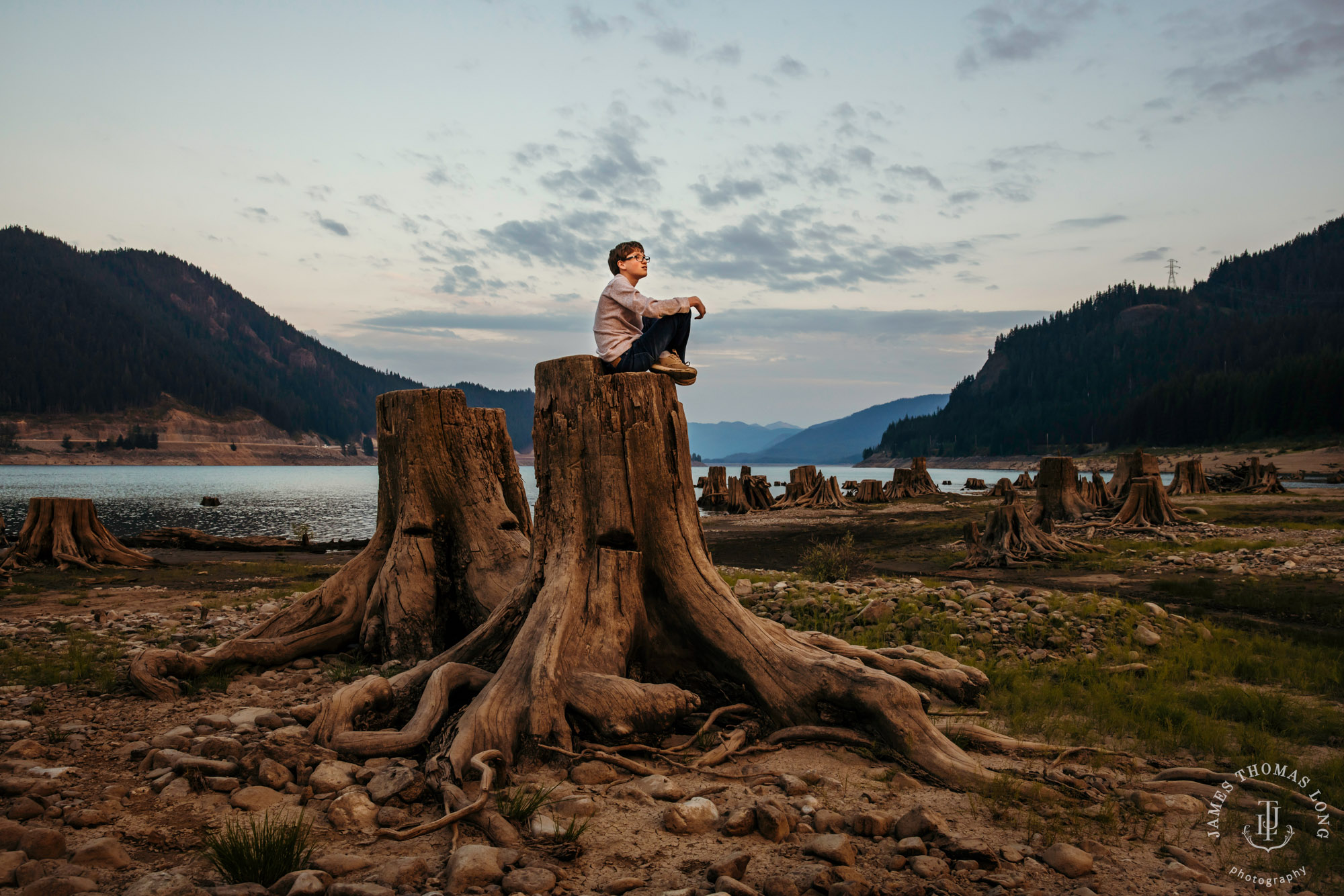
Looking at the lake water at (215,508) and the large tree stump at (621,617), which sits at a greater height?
the large tree stump at (621,617)

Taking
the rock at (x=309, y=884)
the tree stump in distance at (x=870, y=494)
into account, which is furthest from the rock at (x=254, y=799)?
the tree stump in distance at (x=870, y=494)

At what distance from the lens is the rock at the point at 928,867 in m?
3.07

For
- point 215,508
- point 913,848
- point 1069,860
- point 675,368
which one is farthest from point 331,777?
point 215,508

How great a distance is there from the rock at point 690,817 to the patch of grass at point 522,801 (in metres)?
0.63

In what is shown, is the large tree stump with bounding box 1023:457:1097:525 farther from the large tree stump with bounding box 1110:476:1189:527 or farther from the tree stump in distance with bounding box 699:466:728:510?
the tree stump in distance with bounding box 699:466:728:510

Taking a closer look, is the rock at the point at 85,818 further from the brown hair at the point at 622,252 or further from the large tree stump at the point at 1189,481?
the large tree stump at the point at 1189,481

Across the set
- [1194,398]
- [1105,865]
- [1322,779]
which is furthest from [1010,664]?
[1194,398]

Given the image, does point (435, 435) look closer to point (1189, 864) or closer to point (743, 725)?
point (743, 725)

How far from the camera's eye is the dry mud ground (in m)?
3.06

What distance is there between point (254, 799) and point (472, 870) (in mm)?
1550

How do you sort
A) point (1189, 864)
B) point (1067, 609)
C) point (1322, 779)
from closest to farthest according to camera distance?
point (1189, 864)
point (1322, 779)
point (1067, 609)

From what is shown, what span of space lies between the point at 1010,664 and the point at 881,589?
3.21m

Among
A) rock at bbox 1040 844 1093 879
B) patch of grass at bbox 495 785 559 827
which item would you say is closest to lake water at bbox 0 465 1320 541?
patch of grass at bbox 495 785 559 827

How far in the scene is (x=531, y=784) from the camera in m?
4.01
